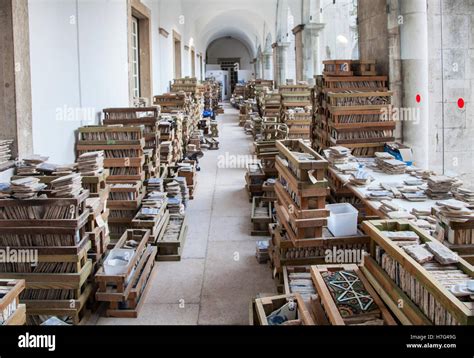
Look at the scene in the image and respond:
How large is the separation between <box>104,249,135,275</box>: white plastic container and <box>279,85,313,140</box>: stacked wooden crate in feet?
23.3

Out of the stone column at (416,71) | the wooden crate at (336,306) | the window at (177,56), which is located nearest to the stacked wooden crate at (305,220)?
the wooden crate at (336,306)

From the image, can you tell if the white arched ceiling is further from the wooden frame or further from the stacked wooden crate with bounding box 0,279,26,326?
the stacked wooden crate with bounding box 0,279,26,326

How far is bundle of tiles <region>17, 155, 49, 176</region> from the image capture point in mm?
5059

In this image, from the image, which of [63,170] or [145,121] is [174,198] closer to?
[145,121]

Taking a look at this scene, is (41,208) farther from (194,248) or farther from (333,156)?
(333,156)

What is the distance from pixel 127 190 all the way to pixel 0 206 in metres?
2.52

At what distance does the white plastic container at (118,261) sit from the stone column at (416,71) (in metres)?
4.57

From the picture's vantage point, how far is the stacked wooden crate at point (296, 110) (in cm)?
1177

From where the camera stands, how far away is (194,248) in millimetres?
6789

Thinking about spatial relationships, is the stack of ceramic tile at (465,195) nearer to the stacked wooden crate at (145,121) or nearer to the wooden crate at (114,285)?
the wooden crate at (114,285)

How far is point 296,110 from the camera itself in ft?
39.4

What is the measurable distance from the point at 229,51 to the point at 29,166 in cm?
4514

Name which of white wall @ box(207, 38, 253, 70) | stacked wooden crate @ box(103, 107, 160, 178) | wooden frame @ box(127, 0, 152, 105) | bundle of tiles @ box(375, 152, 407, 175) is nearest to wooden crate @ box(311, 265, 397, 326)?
bundle of tiles @ box(375, 152, 407, 175)
